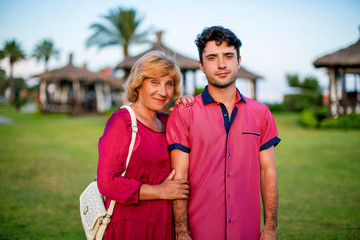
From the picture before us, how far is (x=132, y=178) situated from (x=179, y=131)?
493 mm

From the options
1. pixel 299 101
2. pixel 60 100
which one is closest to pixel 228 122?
pixel 299 101

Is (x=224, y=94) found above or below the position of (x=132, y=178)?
above

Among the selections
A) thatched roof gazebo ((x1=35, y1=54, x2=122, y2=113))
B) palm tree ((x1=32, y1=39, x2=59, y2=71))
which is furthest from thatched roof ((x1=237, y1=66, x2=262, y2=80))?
palm tree ((x1=32, y1=39, x2=59, y2=71))

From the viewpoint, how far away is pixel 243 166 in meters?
2.21

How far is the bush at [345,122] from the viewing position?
14.6m

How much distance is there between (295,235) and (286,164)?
4.59 metres

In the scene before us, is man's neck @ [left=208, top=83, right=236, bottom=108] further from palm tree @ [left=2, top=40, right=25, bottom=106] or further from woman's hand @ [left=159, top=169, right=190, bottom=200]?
palm tree @ [left=2, top=40, right=25, bottom=106]

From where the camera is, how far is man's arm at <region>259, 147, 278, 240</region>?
7.29 ft

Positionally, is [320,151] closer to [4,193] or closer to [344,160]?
[344,160]

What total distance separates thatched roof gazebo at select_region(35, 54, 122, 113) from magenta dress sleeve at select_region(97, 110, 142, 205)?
30490mm

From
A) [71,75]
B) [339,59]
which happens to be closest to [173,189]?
[339,59]

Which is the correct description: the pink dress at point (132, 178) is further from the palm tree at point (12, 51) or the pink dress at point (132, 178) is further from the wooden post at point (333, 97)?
the palm tree at point (12, 51)

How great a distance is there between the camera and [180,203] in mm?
2158

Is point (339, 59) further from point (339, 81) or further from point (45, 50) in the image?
point (45, 50)
